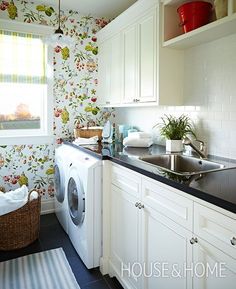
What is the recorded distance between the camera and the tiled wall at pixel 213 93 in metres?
1.82

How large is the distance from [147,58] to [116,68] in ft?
1.98

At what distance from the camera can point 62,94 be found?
10.1 ft

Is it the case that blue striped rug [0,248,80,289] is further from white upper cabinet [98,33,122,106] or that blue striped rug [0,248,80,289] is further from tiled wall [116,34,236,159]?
white upper cabinet [98,33,122,106]

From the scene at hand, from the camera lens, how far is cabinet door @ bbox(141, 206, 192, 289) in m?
1.24

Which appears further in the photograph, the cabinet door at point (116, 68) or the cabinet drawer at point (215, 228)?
the cabinet door at point (116, 68)

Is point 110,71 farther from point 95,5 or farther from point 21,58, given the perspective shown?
point 21,58

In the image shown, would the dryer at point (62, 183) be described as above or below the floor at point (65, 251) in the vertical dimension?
above

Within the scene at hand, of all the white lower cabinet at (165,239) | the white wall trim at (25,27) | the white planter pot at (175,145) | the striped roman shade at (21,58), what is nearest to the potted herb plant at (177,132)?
the white planter pot at (175,145)

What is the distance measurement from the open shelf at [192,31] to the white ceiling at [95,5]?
97 cm

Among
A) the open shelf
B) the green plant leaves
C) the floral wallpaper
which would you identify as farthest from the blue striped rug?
the open shelf

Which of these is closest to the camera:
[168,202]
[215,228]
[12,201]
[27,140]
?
[215,228]

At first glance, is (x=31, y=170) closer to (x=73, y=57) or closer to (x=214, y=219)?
(x=73, y=57)

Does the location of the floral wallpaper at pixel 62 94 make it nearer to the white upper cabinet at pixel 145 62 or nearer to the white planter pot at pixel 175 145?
the white upper cabinet at pixel 145 62

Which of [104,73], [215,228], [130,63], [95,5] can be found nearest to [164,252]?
[215,228]
